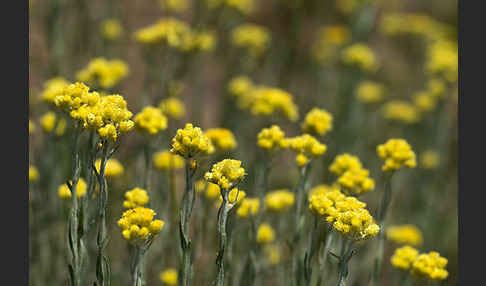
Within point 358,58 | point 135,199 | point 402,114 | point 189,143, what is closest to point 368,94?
point 402,114

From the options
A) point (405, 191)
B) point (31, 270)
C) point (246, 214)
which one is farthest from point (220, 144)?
point (405, 191)

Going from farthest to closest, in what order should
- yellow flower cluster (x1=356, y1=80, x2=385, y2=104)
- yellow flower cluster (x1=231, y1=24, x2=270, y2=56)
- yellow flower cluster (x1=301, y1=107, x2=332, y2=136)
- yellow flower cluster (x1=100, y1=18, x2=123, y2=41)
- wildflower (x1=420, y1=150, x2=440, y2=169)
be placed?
yellow flower cluster (x1=356, y1=80, x2=385, y2=104) < wildflower (x1=420, y1=150, x2=440, y2=169) < yellow flower cluster (x1=231, y1=24, x2=270, y2=56) < yellow flower cluster (x1=100, y1=18, x2=123, y2=41) < yellow flower cluster (x1=301, y1=107, x2=332, y2=136)

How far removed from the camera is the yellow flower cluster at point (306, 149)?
7.16 ft

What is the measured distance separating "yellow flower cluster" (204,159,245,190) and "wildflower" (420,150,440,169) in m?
2.70

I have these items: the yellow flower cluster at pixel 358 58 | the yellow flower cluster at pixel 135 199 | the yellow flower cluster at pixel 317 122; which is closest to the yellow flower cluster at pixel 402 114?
the yellow flower cluster at pixel 358 58

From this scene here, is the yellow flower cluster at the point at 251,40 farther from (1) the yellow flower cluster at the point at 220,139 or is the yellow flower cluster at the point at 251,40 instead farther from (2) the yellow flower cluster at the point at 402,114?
(1) the yellow flower cluster at the point at 220,139

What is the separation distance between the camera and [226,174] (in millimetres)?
1715

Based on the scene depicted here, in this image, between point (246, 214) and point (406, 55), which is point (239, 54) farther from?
point (406, 55)

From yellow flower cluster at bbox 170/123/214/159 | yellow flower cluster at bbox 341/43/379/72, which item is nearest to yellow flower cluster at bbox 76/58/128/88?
yellow flower cluster at bbox 170/123/214/159

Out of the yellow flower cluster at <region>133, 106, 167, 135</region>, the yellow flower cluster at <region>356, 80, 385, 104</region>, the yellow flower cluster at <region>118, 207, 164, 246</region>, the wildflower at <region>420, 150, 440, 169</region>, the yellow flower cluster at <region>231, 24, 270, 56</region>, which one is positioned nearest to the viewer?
the yellow flower cluster at <region>118, 207, 164, 246</region>

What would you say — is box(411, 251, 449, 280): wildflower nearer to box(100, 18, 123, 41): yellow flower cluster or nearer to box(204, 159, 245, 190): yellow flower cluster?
Answer: box(204, 159, 245, 190): yellow flower cluster

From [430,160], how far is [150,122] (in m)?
2.58

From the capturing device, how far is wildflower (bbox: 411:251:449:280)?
6.53 feet

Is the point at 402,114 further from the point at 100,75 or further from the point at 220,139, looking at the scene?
the point at 100,75
